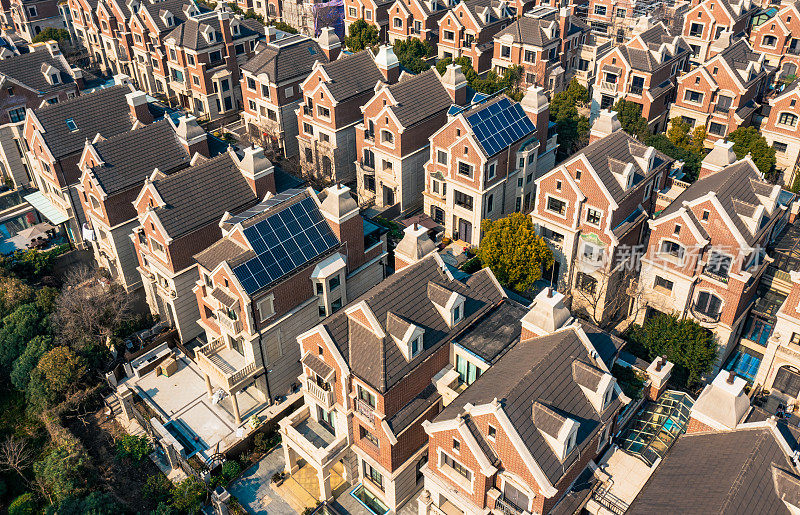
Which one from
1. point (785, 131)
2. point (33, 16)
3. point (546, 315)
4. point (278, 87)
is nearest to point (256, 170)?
point (278, 87)

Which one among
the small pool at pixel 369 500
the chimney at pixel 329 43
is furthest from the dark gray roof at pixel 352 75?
the small pool at pixel 369 500

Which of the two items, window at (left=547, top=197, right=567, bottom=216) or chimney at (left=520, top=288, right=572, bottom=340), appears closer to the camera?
chimney at (left=520, top=288, right=572, bottom=340)

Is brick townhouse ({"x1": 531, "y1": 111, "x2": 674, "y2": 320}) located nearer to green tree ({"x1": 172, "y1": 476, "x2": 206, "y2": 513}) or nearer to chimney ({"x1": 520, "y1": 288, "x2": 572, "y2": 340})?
chimney ({"x1": 520, "y1": 288, "x2": 572, "y2": 340})

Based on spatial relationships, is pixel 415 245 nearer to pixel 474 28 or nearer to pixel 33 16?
pixel 474 28

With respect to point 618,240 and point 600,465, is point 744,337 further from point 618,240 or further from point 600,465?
point 600,465

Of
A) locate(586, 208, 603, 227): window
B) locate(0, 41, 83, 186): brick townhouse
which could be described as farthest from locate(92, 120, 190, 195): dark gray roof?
locate(586, 208, 603, 227): window

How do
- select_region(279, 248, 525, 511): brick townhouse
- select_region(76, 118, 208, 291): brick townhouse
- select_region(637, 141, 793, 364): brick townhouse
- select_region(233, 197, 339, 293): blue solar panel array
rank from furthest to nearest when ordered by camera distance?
1. select_region(76, 118, 208, 291): brick townhouse
2. select_region(637, 141, 793, 364): brick townhouse
3. select_region(233, 197, 339, 293): blue solar panel array
4. select_region(279, 248, 525, 511): brick townhouse

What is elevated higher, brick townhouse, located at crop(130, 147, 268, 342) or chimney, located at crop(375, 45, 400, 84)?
chimney, located at crop(375, 45, 400, 84)
